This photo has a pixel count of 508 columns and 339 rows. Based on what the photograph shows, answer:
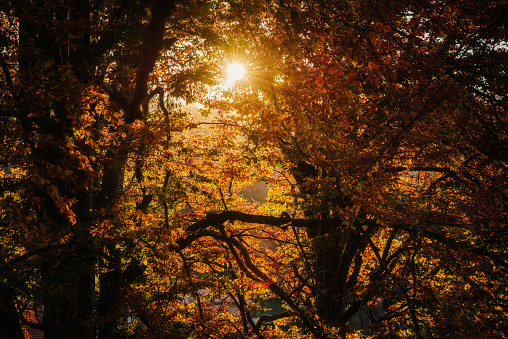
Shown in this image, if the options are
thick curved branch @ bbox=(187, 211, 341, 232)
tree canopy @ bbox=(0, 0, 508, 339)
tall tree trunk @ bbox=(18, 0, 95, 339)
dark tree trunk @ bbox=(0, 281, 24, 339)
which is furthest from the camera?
thick curved branch @ bbox=(187, 211, 341, 232)

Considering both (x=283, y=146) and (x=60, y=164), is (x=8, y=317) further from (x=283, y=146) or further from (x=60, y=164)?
(x=283, y=146)

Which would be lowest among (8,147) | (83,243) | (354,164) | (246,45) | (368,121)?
(83,243)

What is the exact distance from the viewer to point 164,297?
247 inches

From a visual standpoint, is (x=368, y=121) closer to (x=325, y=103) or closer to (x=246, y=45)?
(x=325, y=103)

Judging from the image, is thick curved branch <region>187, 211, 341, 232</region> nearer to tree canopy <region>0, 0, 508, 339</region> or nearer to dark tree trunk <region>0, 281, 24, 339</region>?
tree canopy <region>0, 0, 508, 339</region>

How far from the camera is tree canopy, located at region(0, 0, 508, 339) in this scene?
438cm

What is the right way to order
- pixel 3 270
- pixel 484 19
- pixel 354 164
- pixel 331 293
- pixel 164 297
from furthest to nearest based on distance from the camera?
1. pixel 331 293
2. pixel 164 297
3. pixel 354 164
4. pixel 3 270
5. pixel 484 19

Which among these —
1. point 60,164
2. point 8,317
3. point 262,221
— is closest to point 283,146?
point 262,221

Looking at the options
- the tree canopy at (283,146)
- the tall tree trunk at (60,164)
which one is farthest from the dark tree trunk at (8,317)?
the tall tree trunk at (60,164)

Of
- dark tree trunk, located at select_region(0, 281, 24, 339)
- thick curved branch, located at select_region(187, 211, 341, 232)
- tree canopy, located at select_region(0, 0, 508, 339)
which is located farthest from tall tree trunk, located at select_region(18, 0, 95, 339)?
thick curved branch, located at select_region(187, 211, 341, 232)

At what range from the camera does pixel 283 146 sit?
289 inches

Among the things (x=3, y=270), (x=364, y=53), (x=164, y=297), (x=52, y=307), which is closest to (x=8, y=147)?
(x=3, y=270)

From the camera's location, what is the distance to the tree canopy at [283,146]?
4.38 metres

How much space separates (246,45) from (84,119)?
12.5 ft
